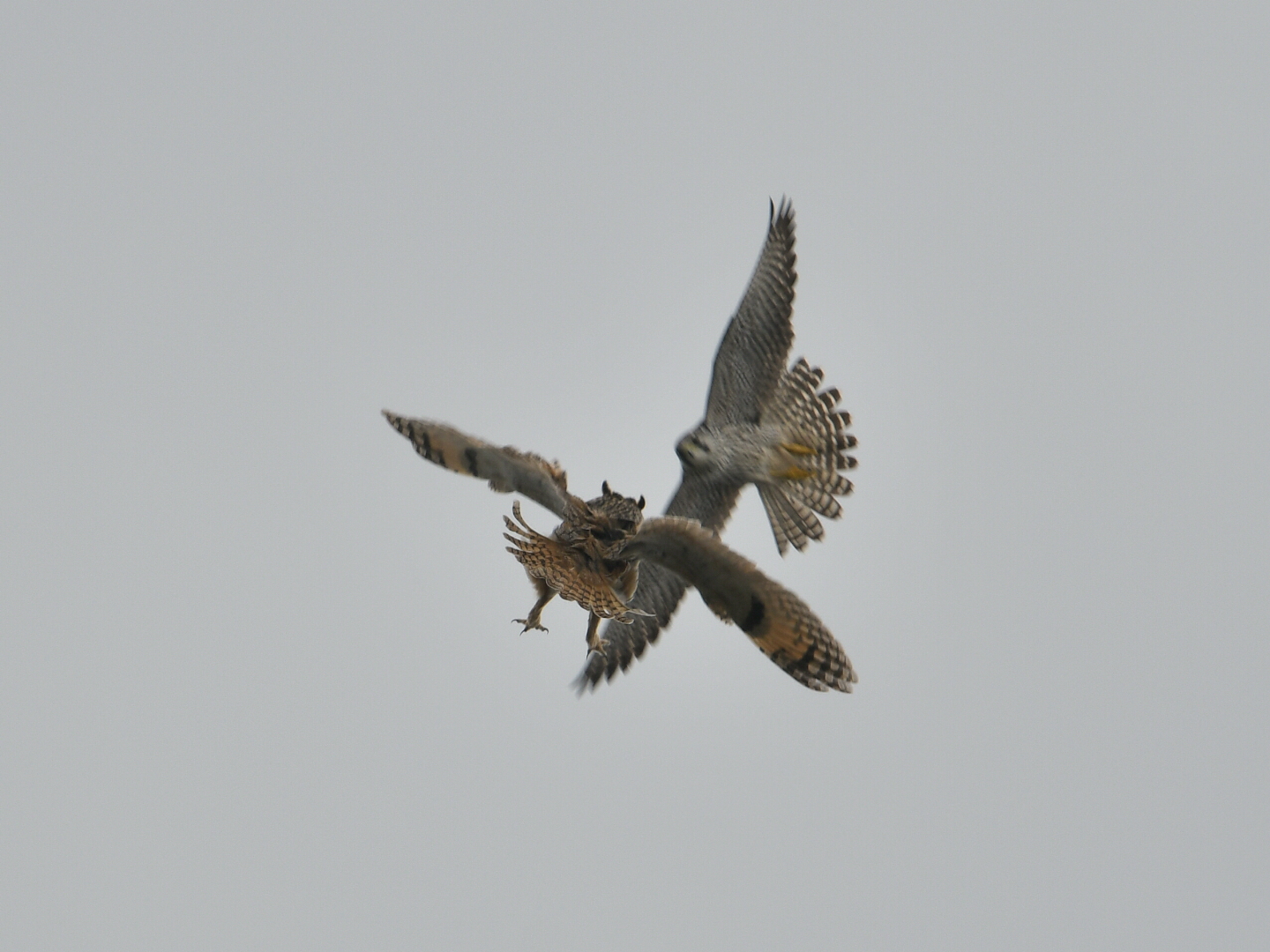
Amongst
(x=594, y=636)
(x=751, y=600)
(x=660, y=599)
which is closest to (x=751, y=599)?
(x=751, y=600)

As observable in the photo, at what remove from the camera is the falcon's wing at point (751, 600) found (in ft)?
28.6

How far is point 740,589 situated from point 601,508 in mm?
1148

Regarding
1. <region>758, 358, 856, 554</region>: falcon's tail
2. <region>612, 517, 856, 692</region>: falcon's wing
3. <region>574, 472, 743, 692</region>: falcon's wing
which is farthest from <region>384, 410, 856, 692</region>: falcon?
<region>758, 358, 856, 554</region>: falcon's tail

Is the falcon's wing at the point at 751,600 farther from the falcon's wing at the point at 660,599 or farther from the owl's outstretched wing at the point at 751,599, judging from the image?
the falcon's wing at the point at 660,599

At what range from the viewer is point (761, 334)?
12.2 meters

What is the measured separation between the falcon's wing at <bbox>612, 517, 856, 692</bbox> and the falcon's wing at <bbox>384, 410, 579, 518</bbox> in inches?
31.0

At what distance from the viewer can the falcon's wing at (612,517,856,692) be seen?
8719 mm

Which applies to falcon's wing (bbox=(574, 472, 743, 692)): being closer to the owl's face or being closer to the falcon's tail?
the falcon's tail

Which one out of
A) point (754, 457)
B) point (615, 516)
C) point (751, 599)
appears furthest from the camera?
point (754, 457)

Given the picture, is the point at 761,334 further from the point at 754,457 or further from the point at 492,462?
the point at 492,462

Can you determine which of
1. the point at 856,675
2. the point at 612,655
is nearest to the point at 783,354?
the point at 612,655

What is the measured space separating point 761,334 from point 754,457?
1098 millimetres

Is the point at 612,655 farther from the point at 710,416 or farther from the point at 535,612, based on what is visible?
the point at 535,612

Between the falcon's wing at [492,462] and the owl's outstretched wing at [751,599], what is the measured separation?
77 cm
